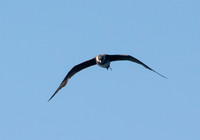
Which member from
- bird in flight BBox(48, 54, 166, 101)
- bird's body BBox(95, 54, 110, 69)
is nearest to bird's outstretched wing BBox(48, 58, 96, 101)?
bird in flight BBox(48, 54, 166, 101)

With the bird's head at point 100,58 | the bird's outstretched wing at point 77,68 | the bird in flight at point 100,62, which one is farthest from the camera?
the bird's outstretched wing at point 77,68

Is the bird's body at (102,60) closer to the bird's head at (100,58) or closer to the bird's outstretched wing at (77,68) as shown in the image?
the bird's head at (100,58)

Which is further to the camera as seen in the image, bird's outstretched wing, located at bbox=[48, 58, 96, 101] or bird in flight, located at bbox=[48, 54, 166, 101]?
bird's outstretched wing, located at bbox=[48, 58, 96, 101]

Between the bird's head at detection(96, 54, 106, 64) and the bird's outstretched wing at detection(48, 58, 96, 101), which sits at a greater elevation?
the bird's head at detection(96, 54, 106, 64)

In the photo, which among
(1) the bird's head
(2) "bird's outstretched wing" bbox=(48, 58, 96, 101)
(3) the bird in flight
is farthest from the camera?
(2) "bird's outstretched wing" bbox=(48, 58, 96, 101)

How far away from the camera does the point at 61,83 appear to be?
3538cm

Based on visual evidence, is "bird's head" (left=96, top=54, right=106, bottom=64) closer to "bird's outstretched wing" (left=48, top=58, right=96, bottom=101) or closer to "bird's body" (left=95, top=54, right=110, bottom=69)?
"bird's body" (left=95, top=54, right=110, bottom=69)

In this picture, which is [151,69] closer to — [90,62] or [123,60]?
[123,60]

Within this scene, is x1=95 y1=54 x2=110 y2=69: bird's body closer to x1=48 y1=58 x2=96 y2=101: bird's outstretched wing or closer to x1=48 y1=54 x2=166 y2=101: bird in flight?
x1=48 y1=54 x2=166 y2=101: bird in flight

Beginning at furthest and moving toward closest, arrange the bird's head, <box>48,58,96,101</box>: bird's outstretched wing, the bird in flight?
<box>48,58,96,101</box>: bird's outstretched wing
the bird in flight
the bird's head

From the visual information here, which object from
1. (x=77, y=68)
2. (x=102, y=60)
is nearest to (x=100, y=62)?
(x=102, y=60)

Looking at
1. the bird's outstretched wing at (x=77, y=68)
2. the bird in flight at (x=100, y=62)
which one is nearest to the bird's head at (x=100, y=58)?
the bird in flight at (x=100, y=62)

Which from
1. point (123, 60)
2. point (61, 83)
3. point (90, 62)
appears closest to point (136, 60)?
point (123, 60)

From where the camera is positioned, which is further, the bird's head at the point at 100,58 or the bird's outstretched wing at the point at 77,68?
the bird's outstretched wing at the point at 77,68
